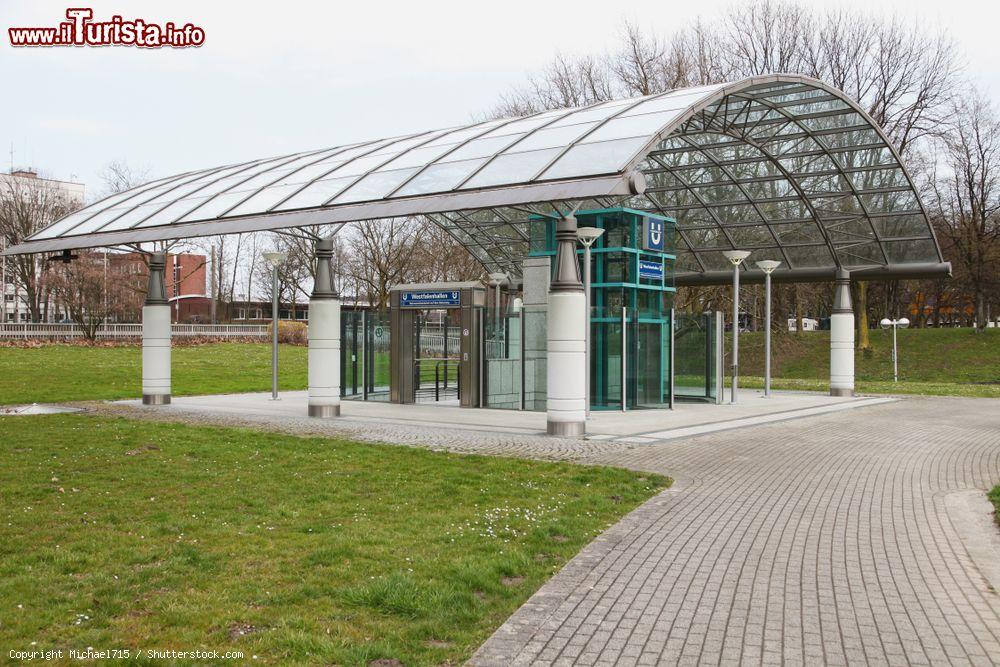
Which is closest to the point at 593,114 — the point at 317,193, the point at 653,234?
the point at 653,234

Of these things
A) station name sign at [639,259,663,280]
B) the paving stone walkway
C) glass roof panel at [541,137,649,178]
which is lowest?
the paving stone walkway

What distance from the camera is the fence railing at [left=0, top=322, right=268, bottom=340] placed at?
45.1 m

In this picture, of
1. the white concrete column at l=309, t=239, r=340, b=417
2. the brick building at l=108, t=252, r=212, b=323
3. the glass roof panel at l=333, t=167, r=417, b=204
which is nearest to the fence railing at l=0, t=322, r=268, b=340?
the brick building at l=108, t=252, r=212, b=323

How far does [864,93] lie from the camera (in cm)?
4116

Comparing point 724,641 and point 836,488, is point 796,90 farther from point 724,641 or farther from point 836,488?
point 724,641

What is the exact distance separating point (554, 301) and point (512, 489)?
5.70 meters

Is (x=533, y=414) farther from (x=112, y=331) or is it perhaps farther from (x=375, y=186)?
(x=112, y=331)

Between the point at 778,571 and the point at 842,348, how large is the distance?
21.8m

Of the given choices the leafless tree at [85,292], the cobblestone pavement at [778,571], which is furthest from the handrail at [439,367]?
the leafless tree at [85,292]

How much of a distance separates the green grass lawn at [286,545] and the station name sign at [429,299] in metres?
9.00

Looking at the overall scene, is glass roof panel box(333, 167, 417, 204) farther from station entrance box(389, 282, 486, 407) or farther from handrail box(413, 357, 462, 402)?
handrail box(413, 357, 462, 402)

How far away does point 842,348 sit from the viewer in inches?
1061

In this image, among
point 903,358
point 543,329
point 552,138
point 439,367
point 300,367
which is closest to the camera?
point 552,138

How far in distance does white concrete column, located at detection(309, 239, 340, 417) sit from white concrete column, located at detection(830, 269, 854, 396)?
14.9 m
